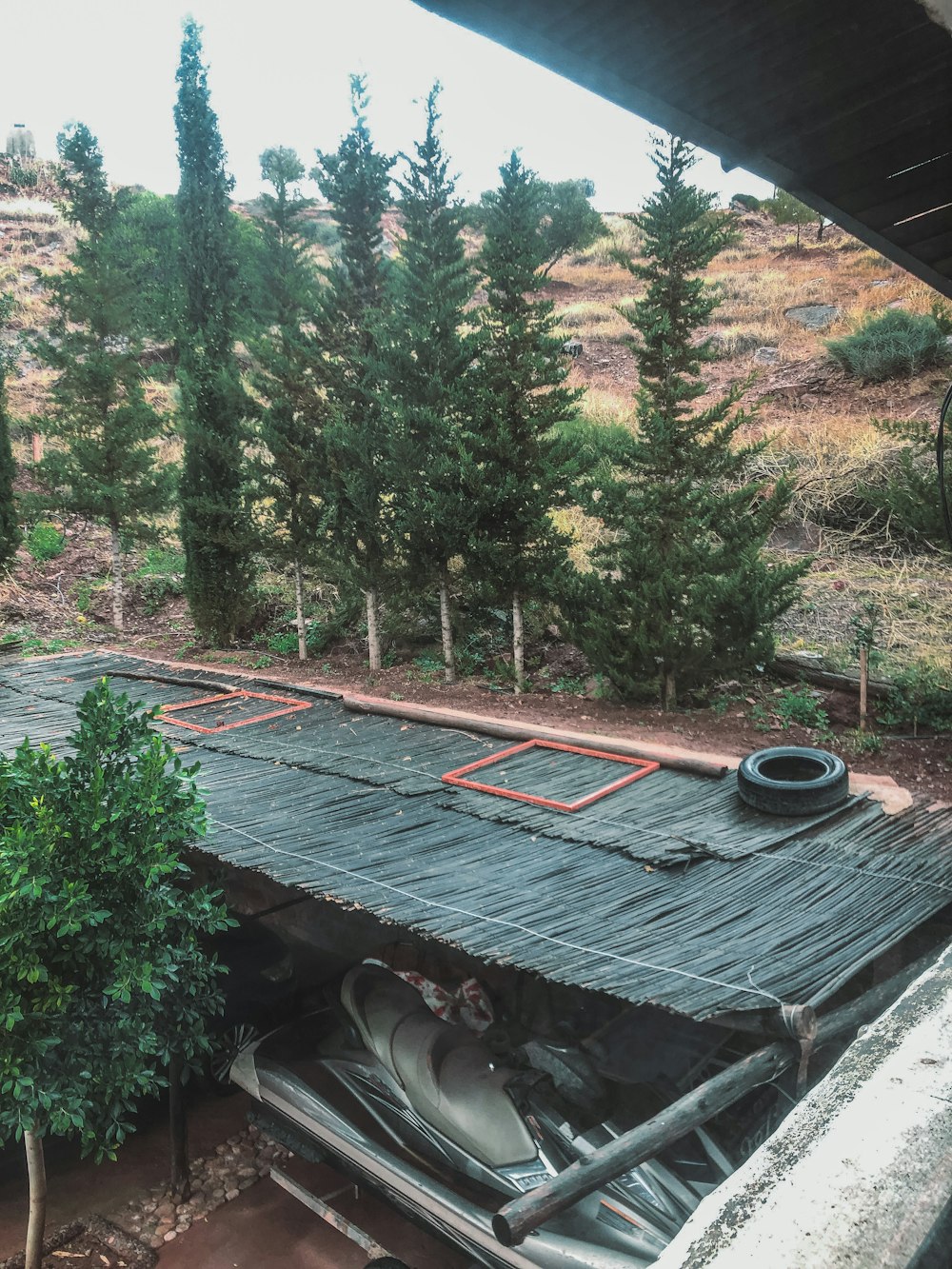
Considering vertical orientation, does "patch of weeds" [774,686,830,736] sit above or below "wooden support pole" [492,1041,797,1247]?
below

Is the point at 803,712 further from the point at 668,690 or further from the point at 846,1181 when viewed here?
the point at 846,1181

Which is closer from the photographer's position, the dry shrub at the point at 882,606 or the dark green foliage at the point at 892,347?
the dry shrub at the point at 882,606

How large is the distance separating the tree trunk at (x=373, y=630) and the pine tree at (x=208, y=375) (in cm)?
249

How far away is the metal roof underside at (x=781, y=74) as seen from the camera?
1.70 m

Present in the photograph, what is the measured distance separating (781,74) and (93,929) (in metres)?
4.28

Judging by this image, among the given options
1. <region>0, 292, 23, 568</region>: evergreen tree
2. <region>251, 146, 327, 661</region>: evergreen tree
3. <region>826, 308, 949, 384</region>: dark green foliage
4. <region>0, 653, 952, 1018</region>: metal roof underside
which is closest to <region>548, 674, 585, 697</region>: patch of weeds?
<region>251, 146, 327, 661</region>: evergreen tree

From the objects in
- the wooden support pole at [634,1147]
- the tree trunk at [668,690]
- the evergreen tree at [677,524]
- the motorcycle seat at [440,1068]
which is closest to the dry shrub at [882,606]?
the evergreen tree at [677,524]

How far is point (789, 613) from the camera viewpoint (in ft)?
39.7

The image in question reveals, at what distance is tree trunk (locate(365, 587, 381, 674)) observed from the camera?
40.9ft

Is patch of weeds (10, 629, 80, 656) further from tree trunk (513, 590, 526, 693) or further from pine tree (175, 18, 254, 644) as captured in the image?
tree trunk (513, 590, 526, 693)

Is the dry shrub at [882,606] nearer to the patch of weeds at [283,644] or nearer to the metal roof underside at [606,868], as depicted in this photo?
the metal roof underside at [606,868]

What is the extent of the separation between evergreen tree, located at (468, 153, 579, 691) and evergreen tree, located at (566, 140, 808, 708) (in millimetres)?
659

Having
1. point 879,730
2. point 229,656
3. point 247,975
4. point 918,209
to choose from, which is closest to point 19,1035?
point 247,975

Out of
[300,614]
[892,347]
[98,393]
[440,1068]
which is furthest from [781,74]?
[892,347]
